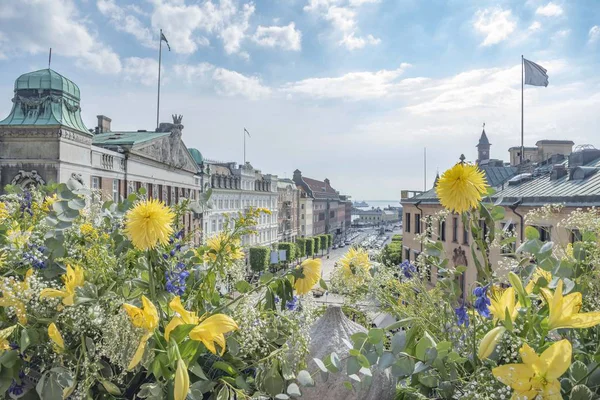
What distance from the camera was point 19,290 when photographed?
5.71ft

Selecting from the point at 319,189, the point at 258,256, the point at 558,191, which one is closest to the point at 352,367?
the point at 558,191

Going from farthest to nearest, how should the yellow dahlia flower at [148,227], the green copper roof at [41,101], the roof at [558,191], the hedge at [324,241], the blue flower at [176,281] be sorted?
1. the hedge at [324,241]
2. the green copper roof at [41,101]
3. the roof at [558,191]
4. the blue flower at [176,281]
5. the yellow dahlia flower at [148,227]

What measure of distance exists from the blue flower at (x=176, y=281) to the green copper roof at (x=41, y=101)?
58.6ft

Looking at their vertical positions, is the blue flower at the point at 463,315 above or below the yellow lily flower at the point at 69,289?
below

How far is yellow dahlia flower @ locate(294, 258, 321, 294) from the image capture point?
202cm

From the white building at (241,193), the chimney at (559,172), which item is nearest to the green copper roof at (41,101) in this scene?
the white building at (241,193)

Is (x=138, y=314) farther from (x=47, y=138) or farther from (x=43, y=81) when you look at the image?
(x=43, y=81)

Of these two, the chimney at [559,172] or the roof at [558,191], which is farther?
the chimney at [559,172]

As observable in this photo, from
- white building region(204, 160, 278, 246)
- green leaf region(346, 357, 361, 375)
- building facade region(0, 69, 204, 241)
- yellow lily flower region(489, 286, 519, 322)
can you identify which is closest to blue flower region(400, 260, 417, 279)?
yellow lily flower region(489, 286, 519, 322)

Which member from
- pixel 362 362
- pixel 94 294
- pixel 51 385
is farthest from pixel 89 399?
pixel 362 362

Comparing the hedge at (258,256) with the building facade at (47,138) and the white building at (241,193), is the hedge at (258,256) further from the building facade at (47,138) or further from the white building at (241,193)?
the building facade at (47,138)

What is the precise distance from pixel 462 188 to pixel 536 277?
566 mm

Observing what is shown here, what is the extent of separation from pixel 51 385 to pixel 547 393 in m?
1.57

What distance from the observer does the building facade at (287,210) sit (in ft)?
187
